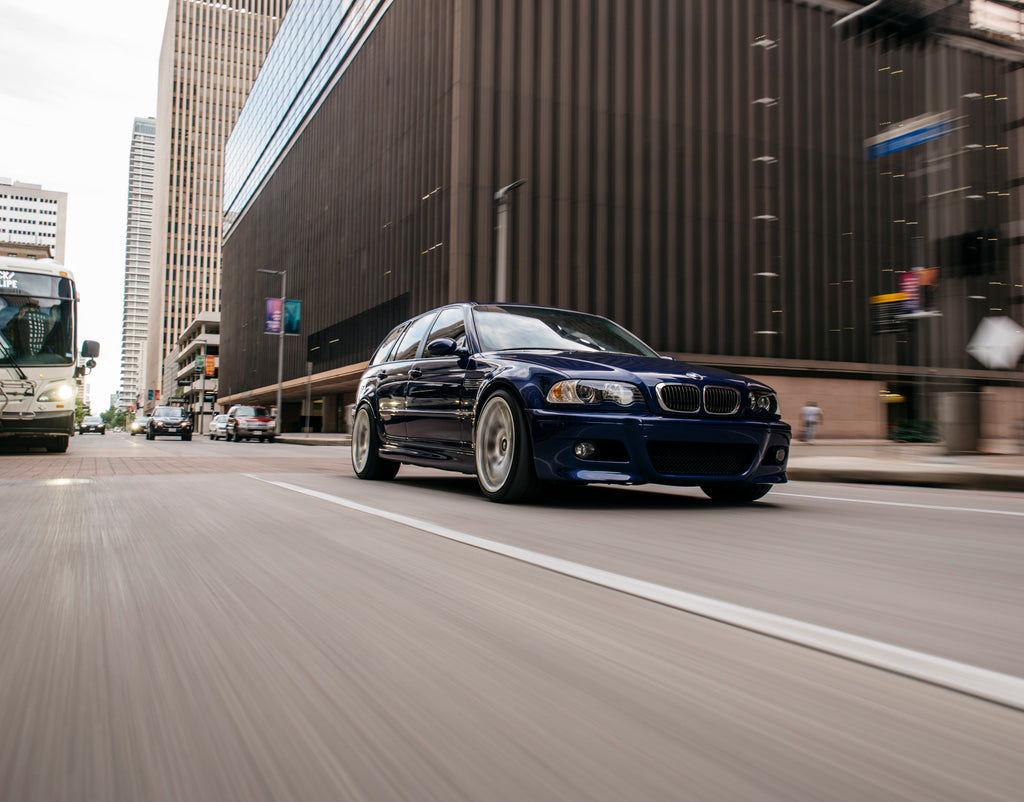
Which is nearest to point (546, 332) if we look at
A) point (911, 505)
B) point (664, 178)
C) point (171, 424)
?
point (911, 505)

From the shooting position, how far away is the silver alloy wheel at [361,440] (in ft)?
28.8

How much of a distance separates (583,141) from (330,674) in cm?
2997

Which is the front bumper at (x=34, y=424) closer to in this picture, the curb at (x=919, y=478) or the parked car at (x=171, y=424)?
the curb at (x=919, y=478)

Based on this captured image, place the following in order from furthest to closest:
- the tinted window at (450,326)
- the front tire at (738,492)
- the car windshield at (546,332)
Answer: the tinted window at (450,326)
the car windshield at (546,332)
the front tire at (738,492)

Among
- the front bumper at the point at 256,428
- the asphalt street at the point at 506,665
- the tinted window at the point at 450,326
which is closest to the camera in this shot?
the asphalt street at the point at 506,665

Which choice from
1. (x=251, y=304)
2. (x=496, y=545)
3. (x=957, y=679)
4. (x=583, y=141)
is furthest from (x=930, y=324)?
(x=251, y=304)

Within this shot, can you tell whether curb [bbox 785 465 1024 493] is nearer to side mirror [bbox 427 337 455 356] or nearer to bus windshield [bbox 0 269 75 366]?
side mirror [bbox 427 337 455 356]

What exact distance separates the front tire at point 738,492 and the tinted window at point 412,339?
3127mm

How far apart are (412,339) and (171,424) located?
1303 inches

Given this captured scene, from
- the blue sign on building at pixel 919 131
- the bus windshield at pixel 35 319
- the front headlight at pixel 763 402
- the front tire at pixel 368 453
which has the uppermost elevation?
the blue sign on building at pixel 919 131

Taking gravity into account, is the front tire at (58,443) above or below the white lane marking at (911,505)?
above

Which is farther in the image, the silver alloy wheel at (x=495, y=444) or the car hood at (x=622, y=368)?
the silver alloy wheel at (x=495, y=444)

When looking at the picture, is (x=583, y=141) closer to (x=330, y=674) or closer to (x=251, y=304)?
(x=330, y=674)

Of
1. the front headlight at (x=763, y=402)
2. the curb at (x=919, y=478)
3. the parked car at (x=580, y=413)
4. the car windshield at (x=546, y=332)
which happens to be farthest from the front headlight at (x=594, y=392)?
the curb at (x=919, y=478)
